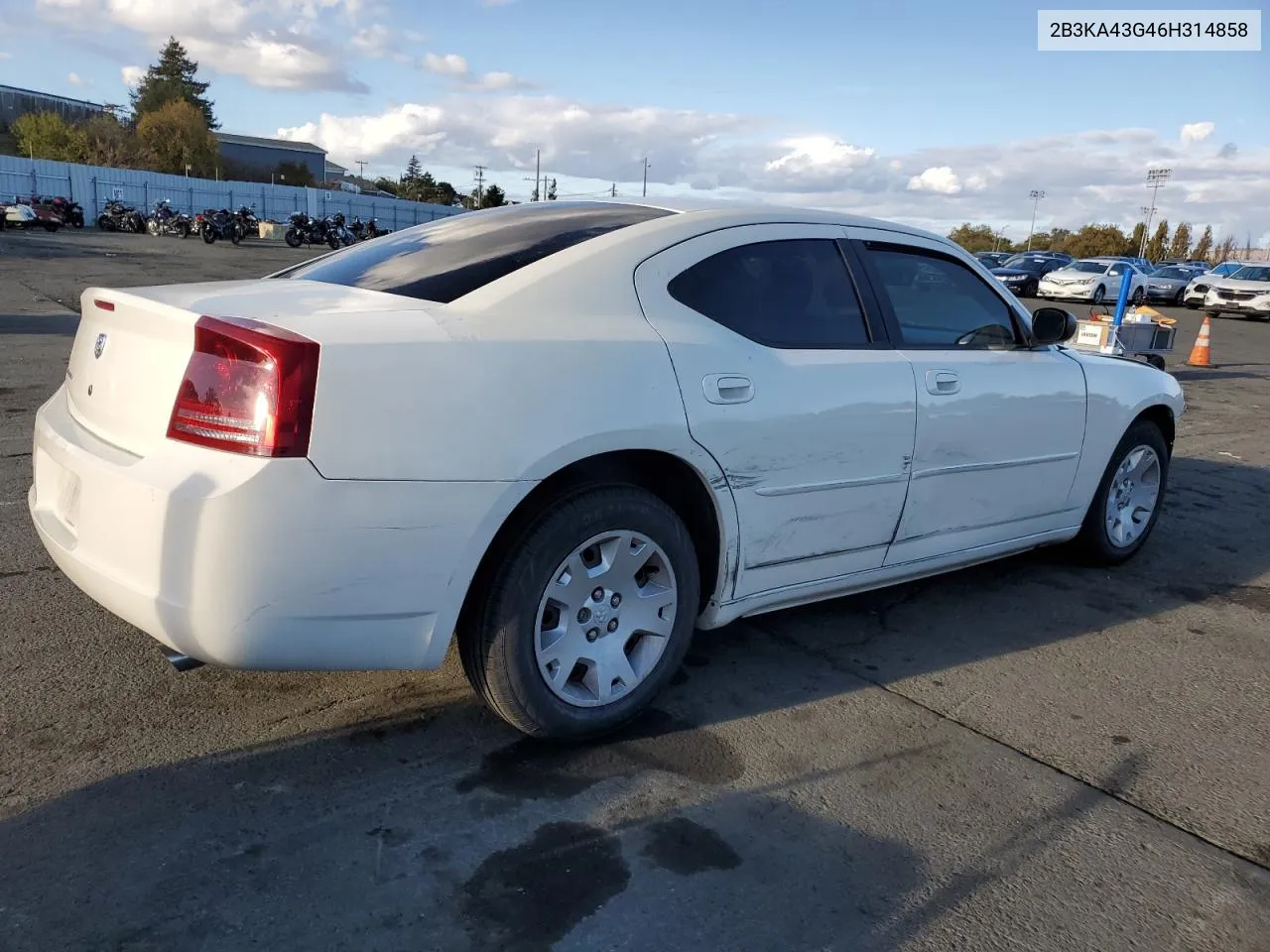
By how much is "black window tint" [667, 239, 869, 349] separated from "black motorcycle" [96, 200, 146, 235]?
4994cm

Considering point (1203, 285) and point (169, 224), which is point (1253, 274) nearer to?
point (1203, 285)

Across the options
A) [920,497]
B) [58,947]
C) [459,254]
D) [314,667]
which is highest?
[459,254]

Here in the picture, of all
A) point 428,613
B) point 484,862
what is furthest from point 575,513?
point 484,862

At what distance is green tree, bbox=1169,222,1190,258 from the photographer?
102 m

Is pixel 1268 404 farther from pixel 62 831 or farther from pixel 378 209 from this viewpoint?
pixel 378 209

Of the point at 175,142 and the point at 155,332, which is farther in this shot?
the point at 175,142

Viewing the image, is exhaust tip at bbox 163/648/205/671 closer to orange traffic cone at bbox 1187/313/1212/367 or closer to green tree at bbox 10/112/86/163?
orange traffic cone at bbox 1187/313/1212/367

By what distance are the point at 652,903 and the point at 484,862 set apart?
0.43 m

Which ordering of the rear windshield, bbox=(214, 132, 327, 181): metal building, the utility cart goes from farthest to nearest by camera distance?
1. bbox=(214, 132, 327, 181): metal building
2. the utility cart
3. the rear windshield

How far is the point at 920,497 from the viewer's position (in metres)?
3.84

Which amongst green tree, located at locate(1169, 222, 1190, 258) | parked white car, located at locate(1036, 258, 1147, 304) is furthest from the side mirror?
green tree, located at locate(1169, 222, 1190, 258)

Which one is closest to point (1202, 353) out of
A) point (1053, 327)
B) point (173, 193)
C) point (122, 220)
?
point (1053, 327)

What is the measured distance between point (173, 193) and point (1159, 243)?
288ft

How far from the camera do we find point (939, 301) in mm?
4184
